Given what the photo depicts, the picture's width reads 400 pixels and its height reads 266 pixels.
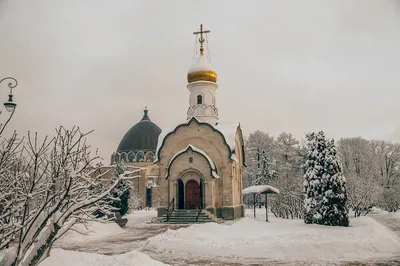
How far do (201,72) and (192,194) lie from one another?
29.9 ft

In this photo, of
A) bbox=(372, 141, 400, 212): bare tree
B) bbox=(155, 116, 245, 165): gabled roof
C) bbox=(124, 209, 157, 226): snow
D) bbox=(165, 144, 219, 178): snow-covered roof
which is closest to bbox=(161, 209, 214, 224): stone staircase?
bbox=(124, 209, 157, 226): snow

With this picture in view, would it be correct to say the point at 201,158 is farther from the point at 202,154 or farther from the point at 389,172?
the point at 389,172

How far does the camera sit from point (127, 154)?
45906 millimetres

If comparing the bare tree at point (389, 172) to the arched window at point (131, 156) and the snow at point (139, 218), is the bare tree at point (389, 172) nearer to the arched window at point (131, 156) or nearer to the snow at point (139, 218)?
the snow at point (139, 218)

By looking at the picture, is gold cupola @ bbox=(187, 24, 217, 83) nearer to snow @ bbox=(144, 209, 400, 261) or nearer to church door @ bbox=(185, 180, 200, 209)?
church door @ bbox=(185, 180, 200, 209)

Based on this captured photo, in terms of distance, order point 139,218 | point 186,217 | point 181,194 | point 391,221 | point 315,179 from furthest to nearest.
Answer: point 139,218
point 181,194
point 391,221
point 186,217
point 315,179

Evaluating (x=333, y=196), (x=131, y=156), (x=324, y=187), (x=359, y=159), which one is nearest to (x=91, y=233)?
(x=324, y=187)

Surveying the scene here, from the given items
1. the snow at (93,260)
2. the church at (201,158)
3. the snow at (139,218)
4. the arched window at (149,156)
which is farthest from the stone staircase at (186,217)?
the arched window at (149,156)

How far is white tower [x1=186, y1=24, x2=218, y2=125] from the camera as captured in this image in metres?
25.5

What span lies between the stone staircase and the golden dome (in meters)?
9.97

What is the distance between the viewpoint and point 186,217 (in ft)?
68.2

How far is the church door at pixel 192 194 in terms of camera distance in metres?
22.4

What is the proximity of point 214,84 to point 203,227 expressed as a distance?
553 inches

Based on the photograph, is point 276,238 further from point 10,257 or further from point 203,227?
point 10,257
